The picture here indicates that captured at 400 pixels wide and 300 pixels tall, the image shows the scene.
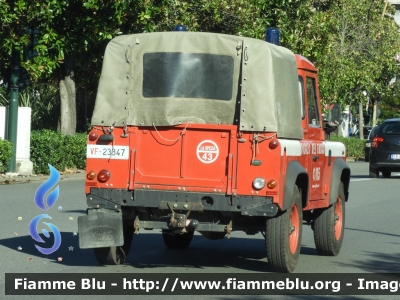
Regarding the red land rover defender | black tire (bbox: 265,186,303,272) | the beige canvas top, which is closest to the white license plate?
the red land rover defender

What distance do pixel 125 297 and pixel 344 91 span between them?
35.1 m

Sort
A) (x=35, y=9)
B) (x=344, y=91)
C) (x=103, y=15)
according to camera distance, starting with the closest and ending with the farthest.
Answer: (x=35, y=9) < (x=103, y=15) < (x=344, y=91)

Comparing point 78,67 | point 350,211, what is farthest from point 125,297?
point 78,67

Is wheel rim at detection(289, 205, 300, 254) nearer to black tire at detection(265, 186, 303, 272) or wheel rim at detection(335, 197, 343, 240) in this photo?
black tire at detection(265, 186, 303, 272)

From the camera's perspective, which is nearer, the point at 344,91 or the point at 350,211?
the point at 350,211

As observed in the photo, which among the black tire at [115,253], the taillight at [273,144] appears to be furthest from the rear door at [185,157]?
the black tire at [115,253]

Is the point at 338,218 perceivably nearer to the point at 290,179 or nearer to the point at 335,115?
the point at 335,115

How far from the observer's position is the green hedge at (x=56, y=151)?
2453 centimetres

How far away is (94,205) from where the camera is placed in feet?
30.6

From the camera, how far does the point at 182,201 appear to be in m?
9.08

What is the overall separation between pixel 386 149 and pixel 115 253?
20102 millimetres

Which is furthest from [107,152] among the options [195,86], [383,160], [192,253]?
[383,160]

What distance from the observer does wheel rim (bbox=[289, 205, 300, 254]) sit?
971 centimetres

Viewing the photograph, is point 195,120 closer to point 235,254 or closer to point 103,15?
point 235,254
